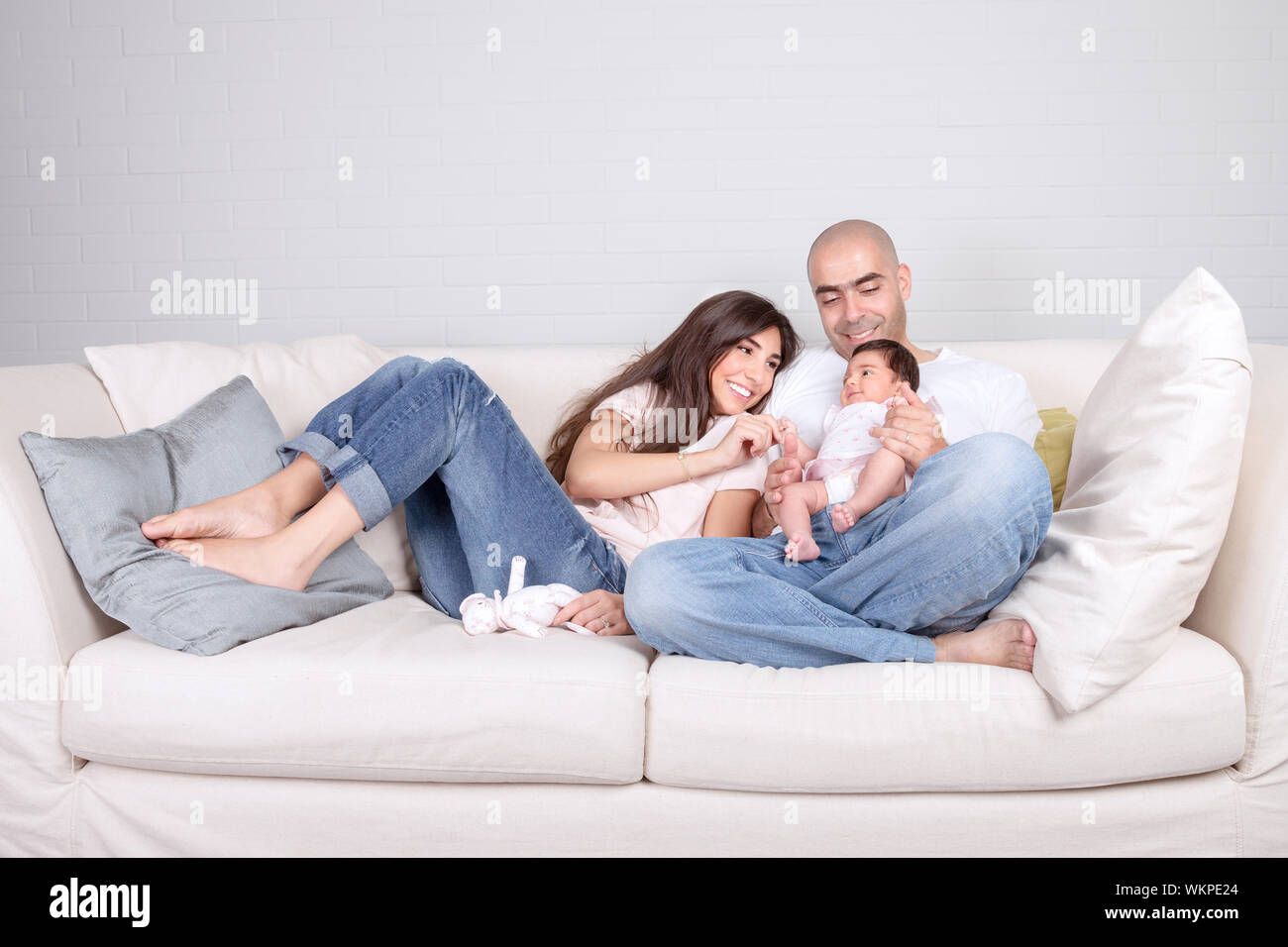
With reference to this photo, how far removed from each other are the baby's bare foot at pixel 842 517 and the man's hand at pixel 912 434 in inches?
5.8

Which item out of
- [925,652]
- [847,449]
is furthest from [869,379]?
[925,652]

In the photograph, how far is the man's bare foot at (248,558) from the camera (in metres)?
1.76

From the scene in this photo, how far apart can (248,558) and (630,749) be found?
0.79m

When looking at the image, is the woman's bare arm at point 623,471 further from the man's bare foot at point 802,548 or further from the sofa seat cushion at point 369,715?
the sofa seat cushion at point 369,715

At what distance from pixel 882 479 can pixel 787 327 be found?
60cm

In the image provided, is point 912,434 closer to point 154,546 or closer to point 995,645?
point 995,645

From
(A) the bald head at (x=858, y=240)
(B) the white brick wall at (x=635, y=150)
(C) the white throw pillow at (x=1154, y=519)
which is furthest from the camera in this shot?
(B) the white brick wall at (x=635, y=150)

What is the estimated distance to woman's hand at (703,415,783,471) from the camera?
2.00 m

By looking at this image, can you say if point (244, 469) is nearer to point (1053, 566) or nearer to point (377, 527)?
point (377, 527)

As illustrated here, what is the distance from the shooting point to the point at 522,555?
1937 millimetres

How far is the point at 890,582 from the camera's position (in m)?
1.69

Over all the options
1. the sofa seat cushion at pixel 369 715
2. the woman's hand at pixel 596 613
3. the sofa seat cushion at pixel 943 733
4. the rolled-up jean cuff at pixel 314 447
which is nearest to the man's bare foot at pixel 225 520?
the rolled-up jean cuff at pixel 314 447

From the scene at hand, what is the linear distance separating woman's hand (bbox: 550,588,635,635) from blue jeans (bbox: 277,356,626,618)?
7 centimetres

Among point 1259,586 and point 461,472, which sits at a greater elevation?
point 461,472
